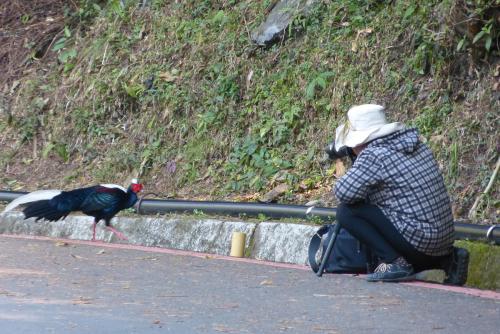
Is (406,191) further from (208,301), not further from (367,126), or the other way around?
(208,301)

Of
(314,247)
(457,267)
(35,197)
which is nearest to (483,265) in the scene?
(457,267)

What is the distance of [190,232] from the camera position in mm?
10414

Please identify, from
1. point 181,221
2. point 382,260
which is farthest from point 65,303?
point 181,221

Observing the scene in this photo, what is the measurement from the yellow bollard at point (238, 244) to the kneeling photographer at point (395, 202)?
1.78 m


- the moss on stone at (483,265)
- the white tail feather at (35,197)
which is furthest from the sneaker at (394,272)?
the white tail feather at (35,197)

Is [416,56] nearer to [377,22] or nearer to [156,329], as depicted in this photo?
[377,22]

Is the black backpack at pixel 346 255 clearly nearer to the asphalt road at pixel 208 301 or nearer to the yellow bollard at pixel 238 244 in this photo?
the asphalt road at pixel 208 301

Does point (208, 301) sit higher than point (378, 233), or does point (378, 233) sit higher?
point (378, 233)

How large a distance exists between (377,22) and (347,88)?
0.83 metres

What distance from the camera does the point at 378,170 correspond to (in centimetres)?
805

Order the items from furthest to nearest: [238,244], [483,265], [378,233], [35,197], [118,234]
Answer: [118,234]
[35,197]
[238,244]
[483,265]
[378,233]

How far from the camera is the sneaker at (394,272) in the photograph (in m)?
8.12

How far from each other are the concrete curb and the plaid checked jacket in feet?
4.61

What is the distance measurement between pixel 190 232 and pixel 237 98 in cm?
257
